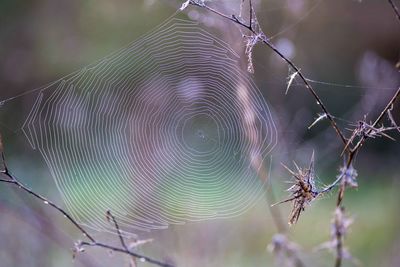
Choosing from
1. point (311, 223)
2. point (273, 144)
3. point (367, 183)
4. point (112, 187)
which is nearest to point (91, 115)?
point (112, 187)

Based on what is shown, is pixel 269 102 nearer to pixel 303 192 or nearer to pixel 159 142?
pixel 159 142

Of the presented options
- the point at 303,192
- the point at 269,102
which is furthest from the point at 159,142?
the point at 303,192

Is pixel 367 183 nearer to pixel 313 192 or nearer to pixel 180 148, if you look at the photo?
pixel 180 148

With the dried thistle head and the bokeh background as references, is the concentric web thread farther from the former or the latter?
the dried thistle head

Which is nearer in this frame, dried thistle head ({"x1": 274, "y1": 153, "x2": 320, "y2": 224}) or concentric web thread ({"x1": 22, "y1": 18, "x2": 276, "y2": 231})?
dried thistle head ({"x1": 274, "y1": 153, "x2": 320, "y2": 224})

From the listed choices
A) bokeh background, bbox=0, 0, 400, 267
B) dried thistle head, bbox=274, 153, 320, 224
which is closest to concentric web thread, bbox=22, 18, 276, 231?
bokeh background, bbox=0, 0, 400, 267

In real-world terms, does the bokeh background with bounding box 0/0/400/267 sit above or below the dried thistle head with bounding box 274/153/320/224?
above

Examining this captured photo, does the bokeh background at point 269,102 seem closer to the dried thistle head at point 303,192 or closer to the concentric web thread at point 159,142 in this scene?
the concentric web thread at point 159,142
